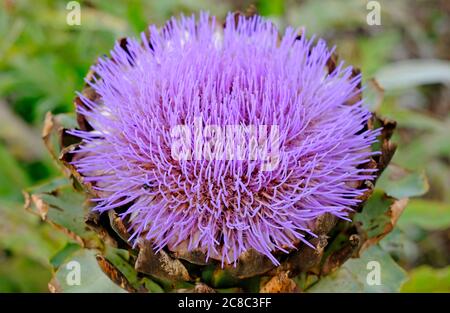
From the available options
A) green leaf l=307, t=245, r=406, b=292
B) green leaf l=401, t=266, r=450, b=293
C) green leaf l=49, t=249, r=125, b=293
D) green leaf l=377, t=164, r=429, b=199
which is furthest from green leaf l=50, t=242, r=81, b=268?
green leaf l=401, t=266, r=450, b=293

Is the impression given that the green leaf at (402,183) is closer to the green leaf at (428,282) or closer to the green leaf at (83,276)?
the green leaf at (428,282)

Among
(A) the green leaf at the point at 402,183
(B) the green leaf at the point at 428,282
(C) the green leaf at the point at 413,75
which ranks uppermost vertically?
(C) the green leaf at the point at 413,75

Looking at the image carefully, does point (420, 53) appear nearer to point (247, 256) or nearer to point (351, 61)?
point (351, 61)

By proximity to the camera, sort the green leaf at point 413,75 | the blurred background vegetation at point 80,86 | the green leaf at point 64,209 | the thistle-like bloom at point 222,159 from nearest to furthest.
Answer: the thistle-like bloom at point 222,159 → the green leaf at point 64,209 → the blurred background vegetation at point 80,86 → the green leaf at point 413,75

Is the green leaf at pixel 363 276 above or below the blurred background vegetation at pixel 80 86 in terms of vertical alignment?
below

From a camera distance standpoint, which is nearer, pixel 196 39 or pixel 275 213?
pixel 275 213

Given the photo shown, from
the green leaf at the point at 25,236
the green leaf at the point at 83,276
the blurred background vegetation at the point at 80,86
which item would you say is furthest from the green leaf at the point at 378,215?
the green leaf at the point at 25,236

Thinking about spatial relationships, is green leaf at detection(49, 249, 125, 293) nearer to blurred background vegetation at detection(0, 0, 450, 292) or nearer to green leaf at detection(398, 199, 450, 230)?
blurred background vegetation at detection(0, 0, 450, 292)
